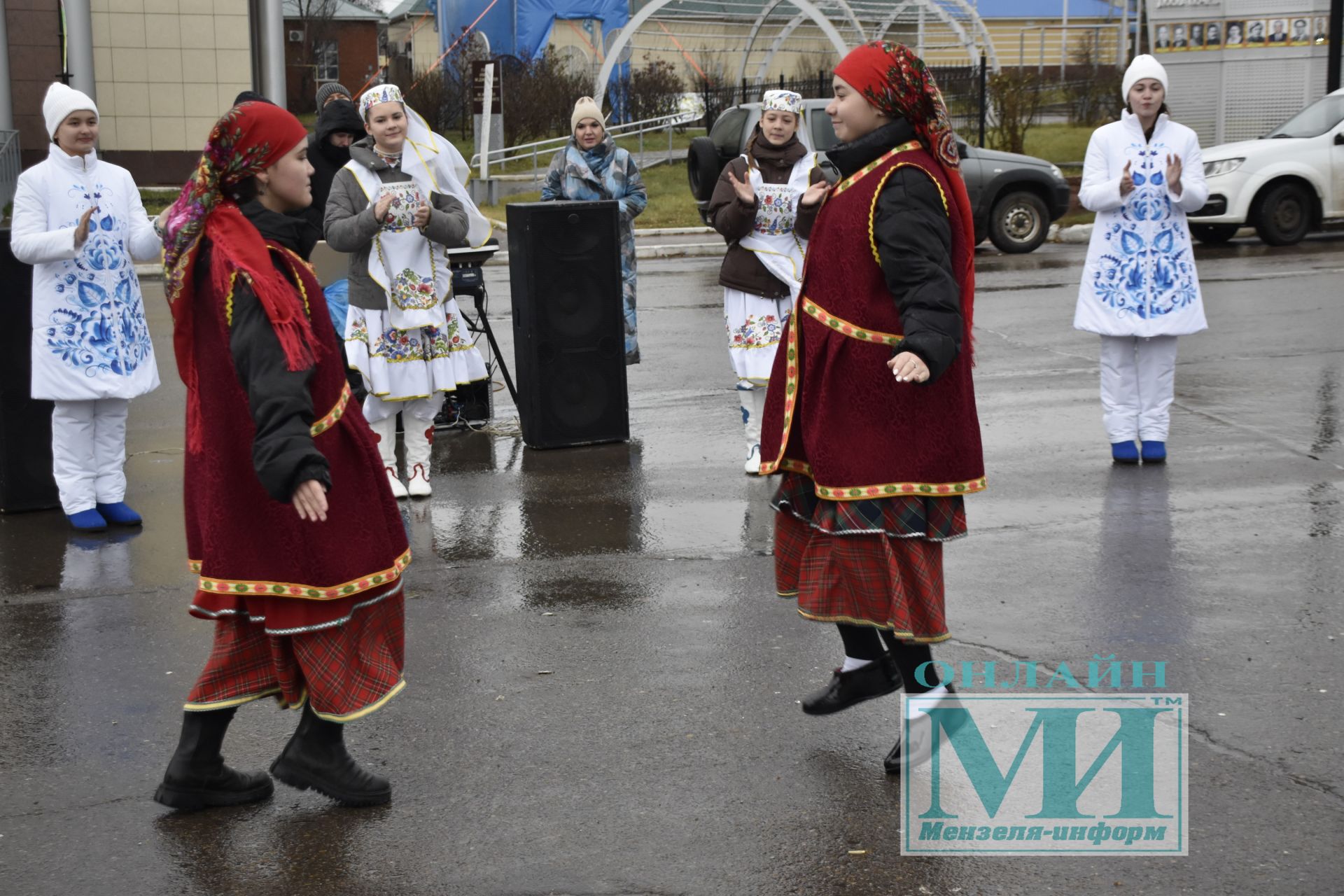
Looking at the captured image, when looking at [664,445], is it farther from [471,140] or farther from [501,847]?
[471,140]

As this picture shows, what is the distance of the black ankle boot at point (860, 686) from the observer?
452 centimetres

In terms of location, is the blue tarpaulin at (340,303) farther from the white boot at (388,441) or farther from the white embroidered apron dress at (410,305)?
the white embroidered apron dress at (410,305)

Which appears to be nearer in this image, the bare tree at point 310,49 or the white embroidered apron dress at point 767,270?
the white embroidered apron dress at point 767,270

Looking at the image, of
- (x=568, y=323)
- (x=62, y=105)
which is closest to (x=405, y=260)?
(x=568, y=323)

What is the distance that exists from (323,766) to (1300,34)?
74.0 ft

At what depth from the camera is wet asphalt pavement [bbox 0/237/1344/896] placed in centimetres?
380

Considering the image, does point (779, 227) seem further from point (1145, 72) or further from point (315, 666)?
point (315, 666)

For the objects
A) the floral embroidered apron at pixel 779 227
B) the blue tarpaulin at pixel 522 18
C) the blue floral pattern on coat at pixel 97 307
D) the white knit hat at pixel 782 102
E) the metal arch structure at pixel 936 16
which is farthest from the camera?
the blue tarpaulin at pixel 522 18

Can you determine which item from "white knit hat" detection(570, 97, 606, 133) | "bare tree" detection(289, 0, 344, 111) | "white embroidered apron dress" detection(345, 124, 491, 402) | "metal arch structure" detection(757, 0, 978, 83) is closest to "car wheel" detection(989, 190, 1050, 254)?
"white knit hat" detection(570, 97, 606, 133)

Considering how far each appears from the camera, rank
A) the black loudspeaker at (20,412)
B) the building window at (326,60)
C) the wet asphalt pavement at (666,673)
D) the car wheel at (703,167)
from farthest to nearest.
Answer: the building window at (326,60)
the car wheel at (703,167)
the black loudspeaker at (20,412)
the wet asphalt pavement at (666,673)

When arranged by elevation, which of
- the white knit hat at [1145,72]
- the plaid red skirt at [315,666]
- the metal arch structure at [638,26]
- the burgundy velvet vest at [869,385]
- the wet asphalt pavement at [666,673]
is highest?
the metal arch structure at [638,26]

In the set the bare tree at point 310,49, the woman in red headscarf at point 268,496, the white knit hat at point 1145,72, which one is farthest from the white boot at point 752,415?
the bare tree at point 310,49

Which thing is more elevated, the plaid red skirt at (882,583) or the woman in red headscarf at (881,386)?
the woman in red headscarf at (881,386)

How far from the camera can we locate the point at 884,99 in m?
4.18
